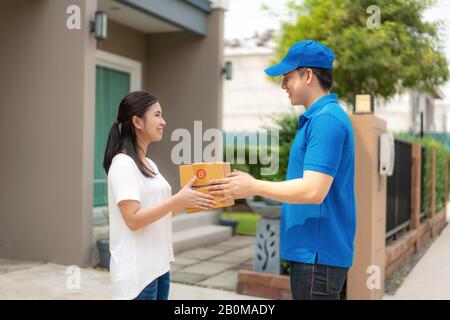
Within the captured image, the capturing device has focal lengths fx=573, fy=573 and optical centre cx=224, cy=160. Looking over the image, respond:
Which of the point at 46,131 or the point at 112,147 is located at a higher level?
the point at 46,131

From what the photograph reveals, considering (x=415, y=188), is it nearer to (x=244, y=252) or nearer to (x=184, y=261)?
(x=244, y=252)

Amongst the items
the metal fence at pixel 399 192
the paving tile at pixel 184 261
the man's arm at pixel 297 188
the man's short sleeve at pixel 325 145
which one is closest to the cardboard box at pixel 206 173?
the man's arm at pixel 297 188

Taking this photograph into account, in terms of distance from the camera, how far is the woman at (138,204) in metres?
2.38

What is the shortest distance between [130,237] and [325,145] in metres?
0.92

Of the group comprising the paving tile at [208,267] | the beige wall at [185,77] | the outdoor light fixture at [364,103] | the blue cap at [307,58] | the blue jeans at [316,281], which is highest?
the beige wall at [185,77]

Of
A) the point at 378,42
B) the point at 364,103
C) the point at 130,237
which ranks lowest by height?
the point at 130,237

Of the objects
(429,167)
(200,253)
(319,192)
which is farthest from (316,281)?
(429,167)

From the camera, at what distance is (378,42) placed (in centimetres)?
1149

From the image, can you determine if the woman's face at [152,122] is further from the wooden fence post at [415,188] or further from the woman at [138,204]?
the wooden fence post at [415,188]

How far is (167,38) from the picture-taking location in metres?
10.2

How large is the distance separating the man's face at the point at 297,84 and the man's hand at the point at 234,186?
41 centimetres

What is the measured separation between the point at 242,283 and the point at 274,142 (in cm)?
154
